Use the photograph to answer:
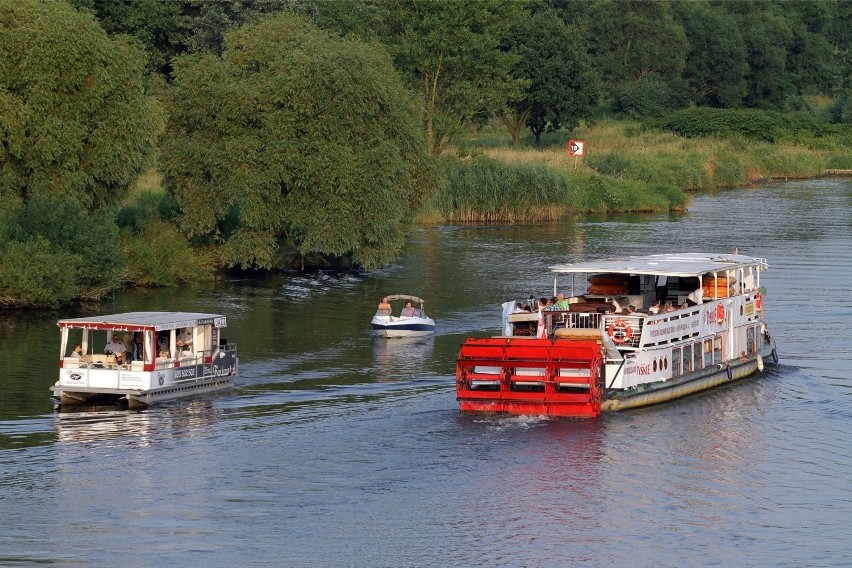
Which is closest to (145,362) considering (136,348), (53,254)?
(136,348)

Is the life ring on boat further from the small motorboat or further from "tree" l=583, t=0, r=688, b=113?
"tree" l=583, t=0, r=688, b=113

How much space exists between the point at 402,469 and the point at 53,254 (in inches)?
1050

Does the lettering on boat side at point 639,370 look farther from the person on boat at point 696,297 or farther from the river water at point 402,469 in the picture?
the person on boat at point 696,297

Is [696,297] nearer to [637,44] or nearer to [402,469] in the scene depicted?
[402,469]

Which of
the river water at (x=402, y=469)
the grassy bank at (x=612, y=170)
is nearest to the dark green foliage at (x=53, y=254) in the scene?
the river water at (x=402, y=469)

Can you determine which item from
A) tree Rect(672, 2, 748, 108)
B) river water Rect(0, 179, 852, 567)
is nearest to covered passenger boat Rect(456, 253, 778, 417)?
river water Rect(0, 179, 852, 567)

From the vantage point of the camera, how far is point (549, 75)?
124 meters

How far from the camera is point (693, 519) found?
97.1 feet

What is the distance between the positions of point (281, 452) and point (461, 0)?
74230 mm

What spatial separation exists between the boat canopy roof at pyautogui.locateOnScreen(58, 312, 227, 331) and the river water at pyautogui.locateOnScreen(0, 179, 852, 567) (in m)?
2.10

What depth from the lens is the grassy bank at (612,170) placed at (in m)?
86.7

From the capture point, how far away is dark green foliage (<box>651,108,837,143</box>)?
5079 inches

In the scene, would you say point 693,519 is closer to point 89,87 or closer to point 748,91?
point 89,87

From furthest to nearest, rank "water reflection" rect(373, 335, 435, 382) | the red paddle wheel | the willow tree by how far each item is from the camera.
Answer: the willow tree
"water reflection" rect(373, 335, 435, 382)
the red paddle wheel
